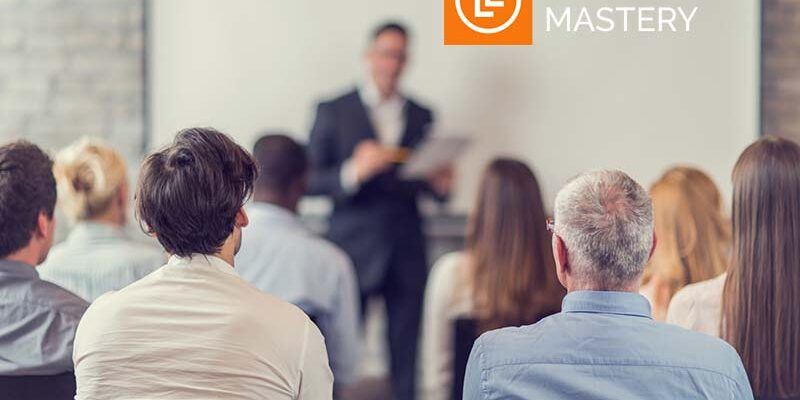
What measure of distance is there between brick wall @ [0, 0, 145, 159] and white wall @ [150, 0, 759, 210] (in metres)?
0.11

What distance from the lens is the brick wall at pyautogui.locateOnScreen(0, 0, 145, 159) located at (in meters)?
5.13

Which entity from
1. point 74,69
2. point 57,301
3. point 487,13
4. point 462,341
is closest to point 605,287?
point 57,301

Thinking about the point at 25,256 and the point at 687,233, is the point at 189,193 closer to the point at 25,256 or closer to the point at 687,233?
the point at 25,256

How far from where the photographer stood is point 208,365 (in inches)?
70.2

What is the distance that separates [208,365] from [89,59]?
Result: 366 centimetres

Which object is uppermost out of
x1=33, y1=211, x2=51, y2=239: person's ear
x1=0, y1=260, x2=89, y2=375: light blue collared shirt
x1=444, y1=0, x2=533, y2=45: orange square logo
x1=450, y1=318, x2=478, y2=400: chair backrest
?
x1=444, y1=0, x2=533, y2=45: orange square logo

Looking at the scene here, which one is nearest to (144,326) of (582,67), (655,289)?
(655,289)

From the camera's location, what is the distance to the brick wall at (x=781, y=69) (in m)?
4.48

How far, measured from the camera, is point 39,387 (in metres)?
2.13

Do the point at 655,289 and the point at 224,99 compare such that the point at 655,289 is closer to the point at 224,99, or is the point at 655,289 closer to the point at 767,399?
the point at 767,399

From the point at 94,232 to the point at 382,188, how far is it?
1758 millimetres

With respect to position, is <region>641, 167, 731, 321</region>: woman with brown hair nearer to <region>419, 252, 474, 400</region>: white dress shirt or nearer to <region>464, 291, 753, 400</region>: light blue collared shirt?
<region>419, 252, 474, 400</region>: white dress shirt

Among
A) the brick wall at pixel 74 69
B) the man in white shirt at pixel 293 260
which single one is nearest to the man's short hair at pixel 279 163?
the man in white shirt at pixel 293 260

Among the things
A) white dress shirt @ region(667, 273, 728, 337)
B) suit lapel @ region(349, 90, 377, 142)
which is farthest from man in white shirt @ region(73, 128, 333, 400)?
suit lapel @ region(349, 90, 377, 142)
